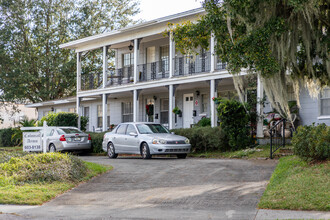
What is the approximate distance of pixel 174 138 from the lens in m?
17.3

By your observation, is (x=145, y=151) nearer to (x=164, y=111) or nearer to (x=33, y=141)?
(x=33, y=141)

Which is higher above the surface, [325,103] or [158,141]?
[325,103]

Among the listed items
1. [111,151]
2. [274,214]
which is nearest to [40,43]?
[111,151]

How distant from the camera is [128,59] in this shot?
29.0 m

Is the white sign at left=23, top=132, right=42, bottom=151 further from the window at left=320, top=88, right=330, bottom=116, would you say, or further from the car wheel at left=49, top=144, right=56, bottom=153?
the window at left=320, top=88, right=330, bottom=116

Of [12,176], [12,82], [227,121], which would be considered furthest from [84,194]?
[12,82]

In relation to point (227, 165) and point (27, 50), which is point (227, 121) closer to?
point (227, 165)

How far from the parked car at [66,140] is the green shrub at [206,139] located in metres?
4.97

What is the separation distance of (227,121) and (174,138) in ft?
8.66

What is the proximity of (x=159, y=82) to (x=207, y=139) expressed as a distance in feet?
18.2

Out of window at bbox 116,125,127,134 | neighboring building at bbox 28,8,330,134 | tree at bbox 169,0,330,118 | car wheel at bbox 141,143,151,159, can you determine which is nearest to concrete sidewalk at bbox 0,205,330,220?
tree at bbox 169,0,330,118

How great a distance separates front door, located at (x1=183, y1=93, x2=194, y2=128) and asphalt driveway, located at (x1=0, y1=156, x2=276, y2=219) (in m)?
11.9

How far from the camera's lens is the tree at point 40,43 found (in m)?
36.2

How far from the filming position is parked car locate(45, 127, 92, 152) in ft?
69.4
